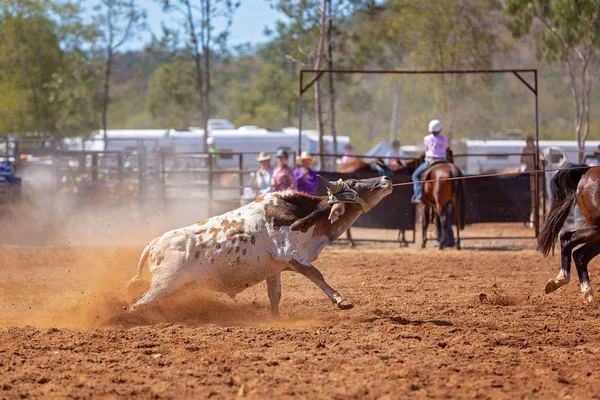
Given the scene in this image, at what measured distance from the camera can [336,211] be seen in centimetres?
770

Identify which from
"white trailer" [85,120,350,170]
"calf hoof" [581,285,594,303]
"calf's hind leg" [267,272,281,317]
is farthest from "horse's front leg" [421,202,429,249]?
"white trailer" [85,120,350,170]

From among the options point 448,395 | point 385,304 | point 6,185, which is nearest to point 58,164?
point 6,185

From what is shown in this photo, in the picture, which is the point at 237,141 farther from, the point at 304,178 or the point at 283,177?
the point at 283,177

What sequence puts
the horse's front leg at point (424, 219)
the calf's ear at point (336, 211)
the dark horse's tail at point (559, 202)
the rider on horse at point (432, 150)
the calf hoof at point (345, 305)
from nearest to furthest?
1. the calf hoof at point (345, 305)
2. the calf's ear at point (336, 211)
3. the dark horse's tail at point (559, 202)
4. the rider on horse at point (432, 150)
5. the horse's front leg at point (424, 219)

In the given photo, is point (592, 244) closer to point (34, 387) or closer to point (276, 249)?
point (276, 249)

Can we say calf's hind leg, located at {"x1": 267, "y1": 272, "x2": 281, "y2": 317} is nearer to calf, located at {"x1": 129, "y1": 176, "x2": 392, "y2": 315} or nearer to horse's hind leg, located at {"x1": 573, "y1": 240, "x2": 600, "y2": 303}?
calf, located at {"x1": 129, "y1": 176, "x2": 392, "y2": 315}

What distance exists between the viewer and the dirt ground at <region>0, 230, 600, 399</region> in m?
5.34

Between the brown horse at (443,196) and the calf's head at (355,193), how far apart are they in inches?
272

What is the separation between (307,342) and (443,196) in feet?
29.1

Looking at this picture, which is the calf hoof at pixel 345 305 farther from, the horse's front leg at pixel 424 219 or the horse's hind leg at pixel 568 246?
the horse's front leg at pixel 424 219

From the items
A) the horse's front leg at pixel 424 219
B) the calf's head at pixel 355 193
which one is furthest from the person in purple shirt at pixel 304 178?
the calf's head at pixel 355 193

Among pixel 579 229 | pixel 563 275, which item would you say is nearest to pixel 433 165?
pixel 579 229

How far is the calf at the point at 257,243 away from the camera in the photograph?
7582 millimetres

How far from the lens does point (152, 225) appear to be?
17312mm
